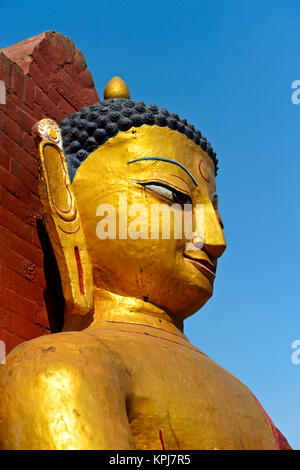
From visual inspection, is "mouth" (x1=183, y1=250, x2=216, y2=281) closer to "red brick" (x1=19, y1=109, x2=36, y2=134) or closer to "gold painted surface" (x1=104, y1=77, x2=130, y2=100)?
"gold painted surface" (x1=104, y1=77, x2=130, y2=100)

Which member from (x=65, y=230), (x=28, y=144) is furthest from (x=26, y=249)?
(x=28, y=144)

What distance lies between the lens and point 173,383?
375 cm

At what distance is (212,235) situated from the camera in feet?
15.3

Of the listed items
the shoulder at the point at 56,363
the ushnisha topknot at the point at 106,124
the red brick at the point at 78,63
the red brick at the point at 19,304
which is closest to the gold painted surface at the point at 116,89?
the ushnisha topknot at the point at 106,124

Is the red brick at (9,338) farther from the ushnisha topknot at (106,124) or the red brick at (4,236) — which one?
the ushnisha topknot at (106,124)

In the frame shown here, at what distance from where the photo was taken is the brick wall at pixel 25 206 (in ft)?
15.0

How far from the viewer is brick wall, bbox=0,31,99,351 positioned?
4.57 metres

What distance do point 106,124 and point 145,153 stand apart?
34cm

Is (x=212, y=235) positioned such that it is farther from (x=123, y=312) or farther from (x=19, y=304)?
(x=19, y=304)

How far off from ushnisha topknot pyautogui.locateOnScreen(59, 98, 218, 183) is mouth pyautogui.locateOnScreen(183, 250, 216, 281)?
0.80m
